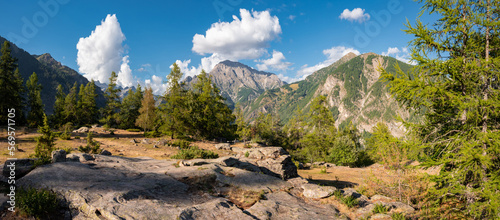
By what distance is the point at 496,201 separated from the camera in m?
6.24

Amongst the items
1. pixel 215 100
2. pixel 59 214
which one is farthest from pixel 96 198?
pixel 215 100

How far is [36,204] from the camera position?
635 cm

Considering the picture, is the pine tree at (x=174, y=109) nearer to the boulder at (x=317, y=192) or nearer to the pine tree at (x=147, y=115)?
the pine tree at (x=147, y=115)

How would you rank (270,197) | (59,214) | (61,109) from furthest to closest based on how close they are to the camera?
(61,109), (270,197), (59,214)

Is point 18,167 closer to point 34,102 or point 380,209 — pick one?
point 380,209

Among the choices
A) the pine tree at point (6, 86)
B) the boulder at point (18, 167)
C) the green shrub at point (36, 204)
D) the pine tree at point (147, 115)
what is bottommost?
the green shrub at point (36, 204)

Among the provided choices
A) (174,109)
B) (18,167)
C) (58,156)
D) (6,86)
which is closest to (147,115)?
(174,109)

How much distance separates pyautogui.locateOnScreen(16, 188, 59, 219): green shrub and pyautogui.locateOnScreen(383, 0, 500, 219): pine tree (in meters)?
13.3

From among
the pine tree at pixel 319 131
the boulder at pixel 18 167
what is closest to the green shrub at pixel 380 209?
the boulder at pixel 18 167

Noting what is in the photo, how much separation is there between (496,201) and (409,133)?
3335mm

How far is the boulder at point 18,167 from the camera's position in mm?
8828

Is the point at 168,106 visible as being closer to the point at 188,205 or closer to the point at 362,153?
the point at 188,205

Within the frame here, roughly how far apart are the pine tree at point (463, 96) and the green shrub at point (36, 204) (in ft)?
43.6

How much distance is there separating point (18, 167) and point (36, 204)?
5.08 meters
